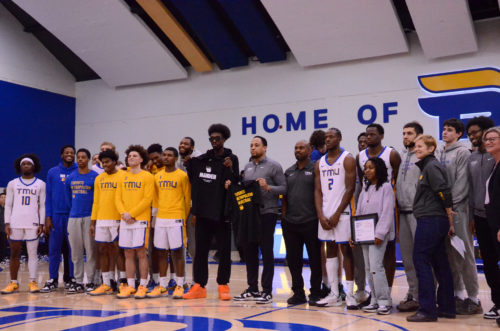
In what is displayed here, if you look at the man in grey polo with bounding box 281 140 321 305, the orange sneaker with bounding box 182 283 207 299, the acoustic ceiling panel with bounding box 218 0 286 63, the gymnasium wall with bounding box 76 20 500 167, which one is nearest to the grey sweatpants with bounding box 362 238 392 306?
the man in grey polo with bounding box 281 140 321 305

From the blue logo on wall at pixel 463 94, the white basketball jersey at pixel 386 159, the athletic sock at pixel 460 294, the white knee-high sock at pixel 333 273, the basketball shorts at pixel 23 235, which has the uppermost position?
the blue logo on wall at pixel 463 94

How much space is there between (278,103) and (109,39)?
14.1ft

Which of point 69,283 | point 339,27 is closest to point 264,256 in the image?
point 69,283

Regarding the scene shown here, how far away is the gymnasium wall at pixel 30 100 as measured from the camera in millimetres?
13617

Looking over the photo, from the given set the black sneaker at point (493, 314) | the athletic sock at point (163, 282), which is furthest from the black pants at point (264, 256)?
the black sneaker at point (493, 314)

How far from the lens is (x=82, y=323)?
484cm

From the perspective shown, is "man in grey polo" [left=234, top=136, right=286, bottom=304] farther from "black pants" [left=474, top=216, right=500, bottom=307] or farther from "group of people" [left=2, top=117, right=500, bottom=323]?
"black pants" [left=474, top=216, right=500, bottom=307]

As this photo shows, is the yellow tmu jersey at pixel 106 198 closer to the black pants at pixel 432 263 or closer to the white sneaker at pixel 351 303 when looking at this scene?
the white sneaker at pixel 351 303

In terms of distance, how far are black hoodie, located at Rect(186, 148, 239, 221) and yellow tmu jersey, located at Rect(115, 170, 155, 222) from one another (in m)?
0.57

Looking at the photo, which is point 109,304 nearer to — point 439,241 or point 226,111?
point 439,241

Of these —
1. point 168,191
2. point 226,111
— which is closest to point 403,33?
point 226,111

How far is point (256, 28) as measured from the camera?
11891mm

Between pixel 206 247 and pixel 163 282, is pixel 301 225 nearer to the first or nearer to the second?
pixel 206 247

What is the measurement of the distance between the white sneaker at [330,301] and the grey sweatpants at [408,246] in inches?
30.0
